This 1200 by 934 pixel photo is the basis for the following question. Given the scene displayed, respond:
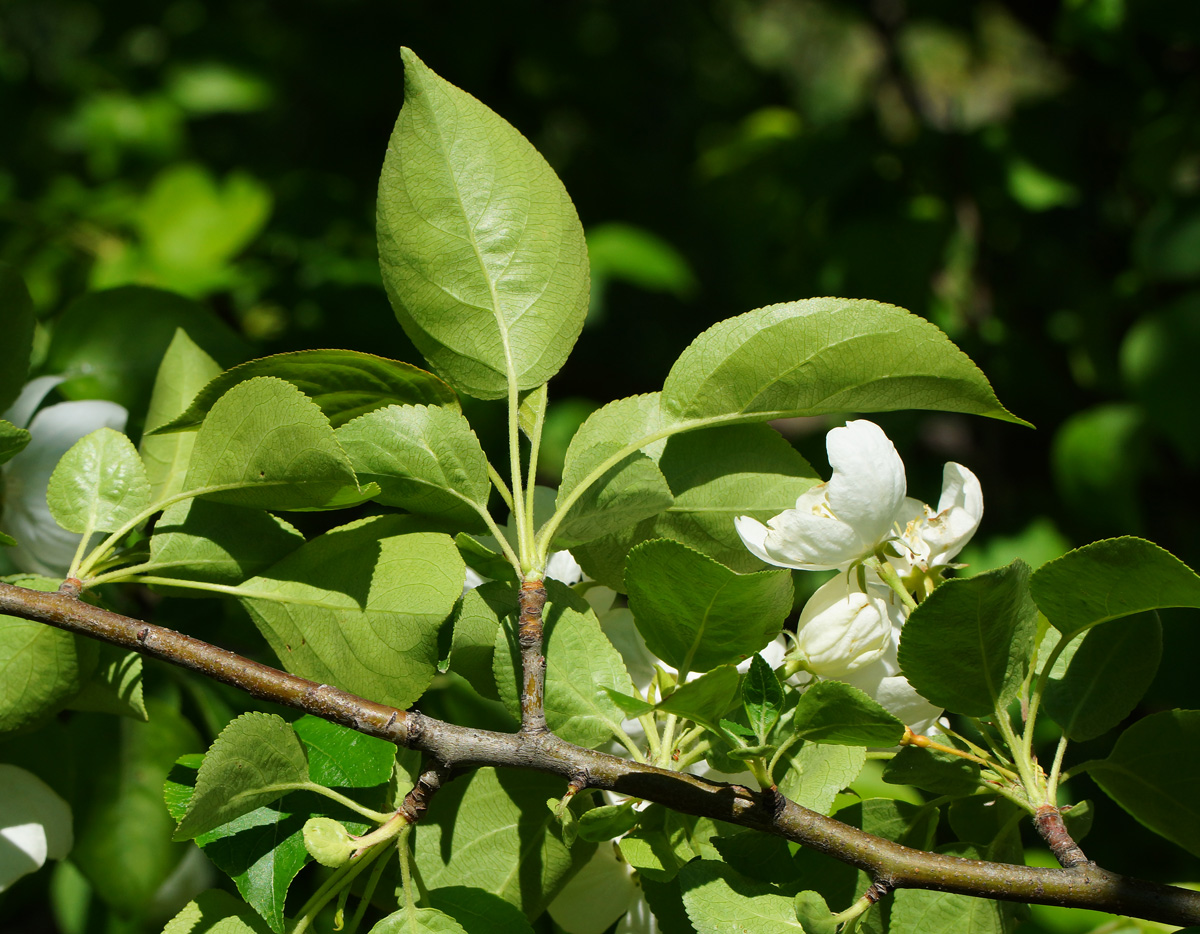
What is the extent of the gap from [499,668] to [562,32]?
1.61m

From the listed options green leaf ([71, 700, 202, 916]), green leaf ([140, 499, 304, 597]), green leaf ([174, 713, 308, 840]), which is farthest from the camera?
green leaf ([71, 700, 202, 916])

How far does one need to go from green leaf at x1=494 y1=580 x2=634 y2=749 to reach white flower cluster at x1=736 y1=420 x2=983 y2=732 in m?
0.09

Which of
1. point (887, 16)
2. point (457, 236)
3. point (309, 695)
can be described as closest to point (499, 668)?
point (309, 695)

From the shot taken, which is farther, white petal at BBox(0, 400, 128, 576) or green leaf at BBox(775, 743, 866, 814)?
white petal at BBox(0, 400, 128, 576)

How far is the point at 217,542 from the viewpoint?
47 centimetres

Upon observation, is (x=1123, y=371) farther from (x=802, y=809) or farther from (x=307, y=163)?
(x=307, y=163)

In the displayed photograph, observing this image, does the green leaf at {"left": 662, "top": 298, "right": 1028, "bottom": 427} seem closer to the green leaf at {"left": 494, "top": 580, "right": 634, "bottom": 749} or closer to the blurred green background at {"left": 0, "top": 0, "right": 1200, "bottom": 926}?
the green leaf at {"left": 494, "top": 580, "right": 634, "bottom": 749}

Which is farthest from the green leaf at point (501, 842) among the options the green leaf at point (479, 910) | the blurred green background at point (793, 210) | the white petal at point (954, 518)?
the blurred green background at point (793, 210)

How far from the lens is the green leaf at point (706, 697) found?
370mm

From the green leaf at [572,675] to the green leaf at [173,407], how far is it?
0.22 metres

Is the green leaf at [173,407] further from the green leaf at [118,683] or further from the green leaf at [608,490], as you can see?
the green leaf at [608,490]

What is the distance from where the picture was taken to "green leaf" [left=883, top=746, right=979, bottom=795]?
43cm

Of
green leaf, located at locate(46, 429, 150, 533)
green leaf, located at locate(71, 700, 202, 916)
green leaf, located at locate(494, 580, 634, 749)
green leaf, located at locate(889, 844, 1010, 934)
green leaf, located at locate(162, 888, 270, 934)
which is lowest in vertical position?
green leaf, located at locate(71, 700, 202, 916)

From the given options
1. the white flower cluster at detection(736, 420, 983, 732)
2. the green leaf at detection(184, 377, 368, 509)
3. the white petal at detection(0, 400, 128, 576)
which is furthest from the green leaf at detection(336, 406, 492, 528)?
the white petal at detection(0, 400, 128, 576)
